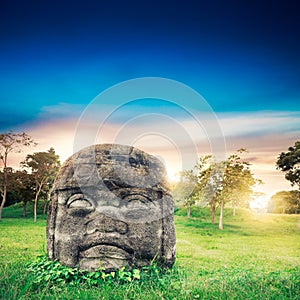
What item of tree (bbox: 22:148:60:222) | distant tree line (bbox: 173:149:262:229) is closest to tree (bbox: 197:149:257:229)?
distant tree line (bbox: 173:149:262:229)

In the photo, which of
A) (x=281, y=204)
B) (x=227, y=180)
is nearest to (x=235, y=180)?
(x=227, y=180)

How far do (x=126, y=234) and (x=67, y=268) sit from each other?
1.60m

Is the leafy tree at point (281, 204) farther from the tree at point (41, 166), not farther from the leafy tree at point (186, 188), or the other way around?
the tree at point (41, 166)

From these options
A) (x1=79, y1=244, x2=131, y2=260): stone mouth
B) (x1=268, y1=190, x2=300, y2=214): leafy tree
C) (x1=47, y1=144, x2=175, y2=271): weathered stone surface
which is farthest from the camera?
(x1=268, y1=190, x2=300, y2=214): leafy tree

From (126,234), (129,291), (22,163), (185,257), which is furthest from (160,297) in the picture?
(22,163)

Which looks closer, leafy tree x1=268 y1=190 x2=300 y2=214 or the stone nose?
the stone nose

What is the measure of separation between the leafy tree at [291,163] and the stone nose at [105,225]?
86.5 feet

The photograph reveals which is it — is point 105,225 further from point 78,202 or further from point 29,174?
point 29,174

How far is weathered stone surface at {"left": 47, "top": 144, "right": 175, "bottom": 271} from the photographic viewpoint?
7.84 meters

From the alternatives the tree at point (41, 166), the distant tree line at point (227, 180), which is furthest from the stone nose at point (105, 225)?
the tree at point (41, 166)

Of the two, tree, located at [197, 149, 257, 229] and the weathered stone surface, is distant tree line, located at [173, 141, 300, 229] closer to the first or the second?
tree, located at [197, 149, 257, 229]

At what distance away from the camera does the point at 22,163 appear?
34.6 meters

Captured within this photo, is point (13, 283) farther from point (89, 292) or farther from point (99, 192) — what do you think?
point (99, 192)

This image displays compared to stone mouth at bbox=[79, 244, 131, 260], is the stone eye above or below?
above
